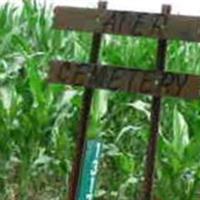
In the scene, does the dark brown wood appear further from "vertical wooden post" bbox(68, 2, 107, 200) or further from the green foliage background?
the green foliage background

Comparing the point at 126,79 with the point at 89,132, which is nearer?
the point at 126,79

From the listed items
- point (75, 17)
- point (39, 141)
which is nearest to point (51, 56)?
point (39, 141)

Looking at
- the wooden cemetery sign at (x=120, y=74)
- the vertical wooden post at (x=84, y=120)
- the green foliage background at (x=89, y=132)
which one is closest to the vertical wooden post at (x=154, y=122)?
the wooden cemetery sign at (x=120, y=74)

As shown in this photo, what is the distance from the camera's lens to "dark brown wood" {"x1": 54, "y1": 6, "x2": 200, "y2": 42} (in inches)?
120

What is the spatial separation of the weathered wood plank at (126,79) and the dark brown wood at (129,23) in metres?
0.13

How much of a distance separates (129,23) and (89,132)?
71 cm

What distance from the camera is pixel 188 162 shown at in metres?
3.64

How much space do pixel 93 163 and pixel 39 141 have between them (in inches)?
39.8

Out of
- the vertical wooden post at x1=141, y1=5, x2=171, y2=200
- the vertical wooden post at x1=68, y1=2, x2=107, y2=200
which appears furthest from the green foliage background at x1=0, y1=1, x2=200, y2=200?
the vertical wooden post at x1=141, y1=5, x2=171, y2=200

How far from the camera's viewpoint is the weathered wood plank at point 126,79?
3.04 meters

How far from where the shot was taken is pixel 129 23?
3107mm

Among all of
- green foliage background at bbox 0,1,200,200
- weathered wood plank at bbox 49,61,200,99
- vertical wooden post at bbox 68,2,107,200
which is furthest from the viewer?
green foliage background at bbox 0,1,200,200

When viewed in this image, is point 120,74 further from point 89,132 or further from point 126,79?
point 89,132

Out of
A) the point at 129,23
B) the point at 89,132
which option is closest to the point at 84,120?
the point at 129,23
